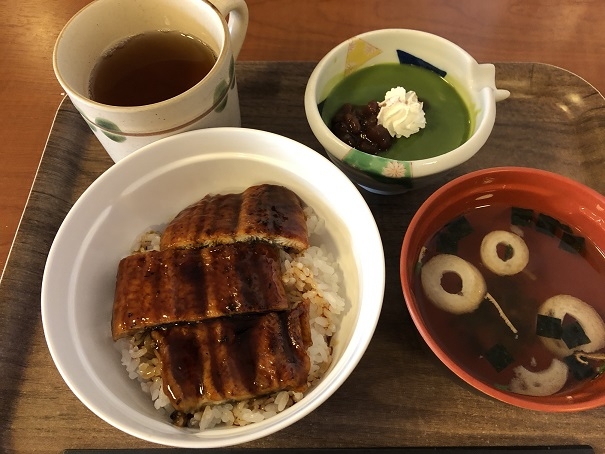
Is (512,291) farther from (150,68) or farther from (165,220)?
(150,68)

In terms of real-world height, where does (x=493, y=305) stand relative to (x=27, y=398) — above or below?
above

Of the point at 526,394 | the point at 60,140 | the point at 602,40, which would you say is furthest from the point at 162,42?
the point at 602,40

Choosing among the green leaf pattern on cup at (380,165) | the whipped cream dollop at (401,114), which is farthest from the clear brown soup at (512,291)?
the whipped cream dollop at (401,114)

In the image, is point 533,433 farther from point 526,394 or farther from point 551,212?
point 551,212

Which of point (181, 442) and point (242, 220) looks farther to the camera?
point (242, 220)

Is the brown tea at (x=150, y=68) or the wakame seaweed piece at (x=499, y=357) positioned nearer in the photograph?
the wakame seaweed piece at (x=499, y=357)

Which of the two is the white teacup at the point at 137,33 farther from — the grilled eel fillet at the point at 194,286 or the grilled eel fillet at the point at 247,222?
the grilled eel fillet at the point at 194,286

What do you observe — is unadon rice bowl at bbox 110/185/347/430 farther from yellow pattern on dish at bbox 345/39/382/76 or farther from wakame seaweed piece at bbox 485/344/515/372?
yellow pattern on dish at bbox 345/39/382/76

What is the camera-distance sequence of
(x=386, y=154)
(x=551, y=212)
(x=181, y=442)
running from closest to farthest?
(x=181, y=442) < (x=551, y=212) < (x=386, y=154)
